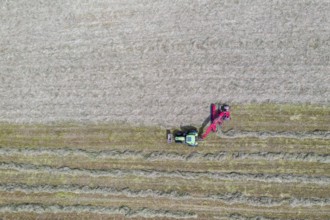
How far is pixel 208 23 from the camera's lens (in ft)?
82.2

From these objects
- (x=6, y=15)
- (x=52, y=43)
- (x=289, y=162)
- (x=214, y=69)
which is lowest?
(x=289, y=162)

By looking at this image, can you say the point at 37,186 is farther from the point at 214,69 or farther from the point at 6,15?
the point at 214,69

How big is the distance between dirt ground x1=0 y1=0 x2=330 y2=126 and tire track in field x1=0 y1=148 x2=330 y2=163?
6.71 ft

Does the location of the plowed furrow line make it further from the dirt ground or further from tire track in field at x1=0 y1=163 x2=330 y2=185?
the dirt ground

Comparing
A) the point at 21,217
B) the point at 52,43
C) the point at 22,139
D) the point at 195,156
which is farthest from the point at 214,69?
the point at 21,217

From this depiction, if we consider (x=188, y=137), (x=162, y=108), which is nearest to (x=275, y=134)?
(x=188, y=137)

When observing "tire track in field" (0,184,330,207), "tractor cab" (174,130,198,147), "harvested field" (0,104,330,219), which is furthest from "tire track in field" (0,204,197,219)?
"tractor cab" (174,130,198,147)

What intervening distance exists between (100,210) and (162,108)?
25.2ft

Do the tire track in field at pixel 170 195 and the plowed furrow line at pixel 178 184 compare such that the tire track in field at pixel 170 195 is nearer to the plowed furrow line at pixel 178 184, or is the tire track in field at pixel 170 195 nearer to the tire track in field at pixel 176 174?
the plowed furrow line at pixel 178 184

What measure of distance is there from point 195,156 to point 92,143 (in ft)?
22.3

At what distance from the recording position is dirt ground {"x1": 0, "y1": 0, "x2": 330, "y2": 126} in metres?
24.2

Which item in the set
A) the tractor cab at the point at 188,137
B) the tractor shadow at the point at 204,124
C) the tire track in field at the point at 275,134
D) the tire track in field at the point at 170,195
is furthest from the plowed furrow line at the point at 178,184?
the tractor shadow at the point at 204,124

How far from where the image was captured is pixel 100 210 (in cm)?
2398

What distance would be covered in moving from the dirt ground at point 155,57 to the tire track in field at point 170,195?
14.5ft
